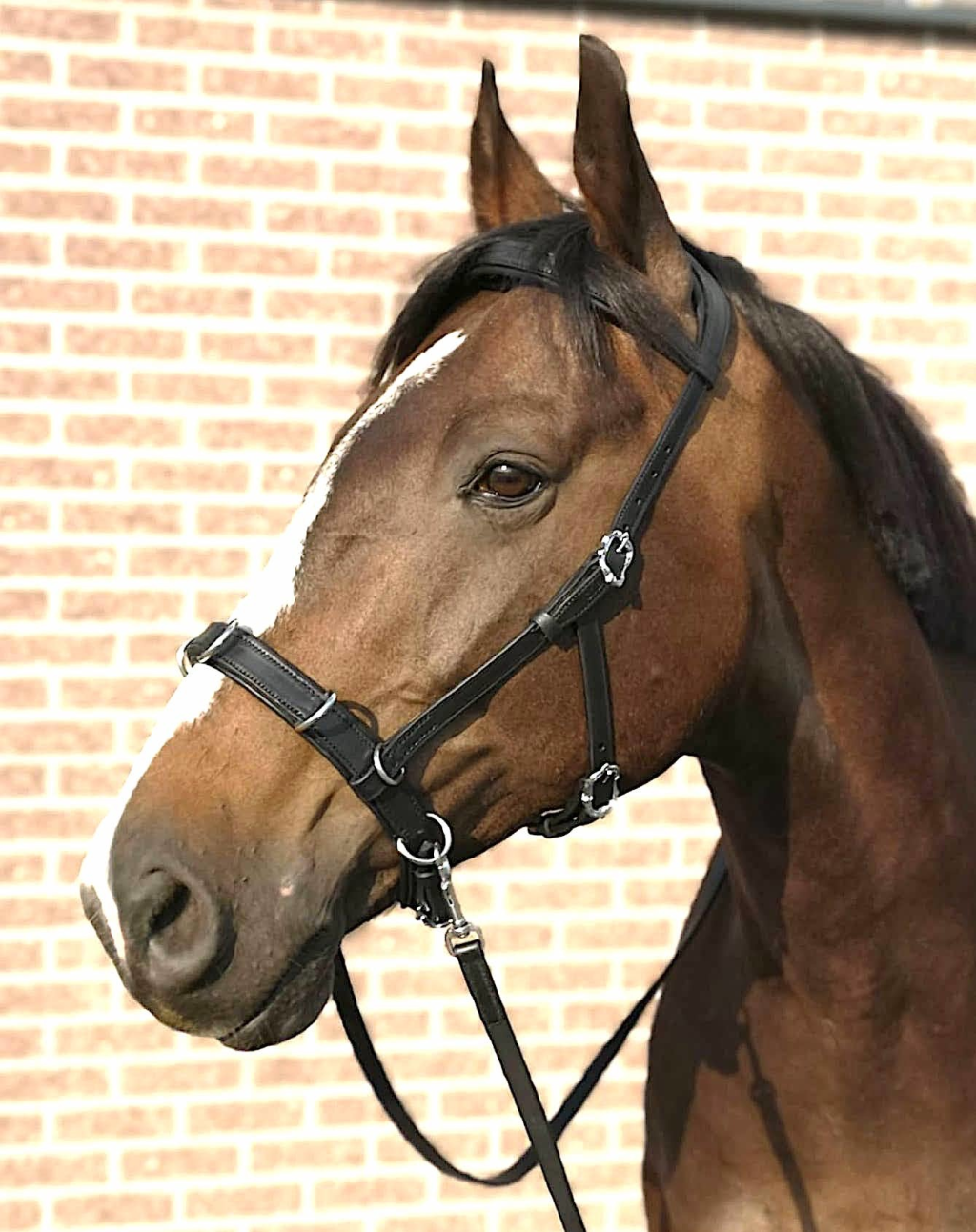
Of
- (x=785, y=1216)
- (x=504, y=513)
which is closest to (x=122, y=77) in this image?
(x=504, y=513)

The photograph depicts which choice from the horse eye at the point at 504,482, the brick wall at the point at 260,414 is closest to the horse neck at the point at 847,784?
the horse eye at the point at 504,482

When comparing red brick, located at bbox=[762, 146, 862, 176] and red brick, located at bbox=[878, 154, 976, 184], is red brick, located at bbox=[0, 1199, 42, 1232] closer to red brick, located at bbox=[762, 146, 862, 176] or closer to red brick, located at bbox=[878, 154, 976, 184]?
red brick, located at bbox=[762, 146, 862, 176]

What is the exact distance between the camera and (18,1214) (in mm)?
3283

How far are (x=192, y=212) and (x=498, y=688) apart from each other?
2.09 meters

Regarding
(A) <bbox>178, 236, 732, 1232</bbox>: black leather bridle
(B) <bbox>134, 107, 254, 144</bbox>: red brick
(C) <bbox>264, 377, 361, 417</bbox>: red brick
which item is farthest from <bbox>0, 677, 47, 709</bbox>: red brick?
(A) <bbox>178, 236, 732, 1232</bbox>: black leather bridle

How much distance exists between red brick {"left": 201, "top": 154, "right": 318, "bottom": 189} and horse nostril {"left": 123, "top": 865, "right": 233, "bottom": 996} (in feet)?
7.37

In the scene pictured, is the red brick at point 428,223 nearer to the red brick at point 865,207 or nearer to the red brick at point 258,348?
the red brick at point 258,348

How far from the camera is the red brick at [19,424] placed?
3.18 meters

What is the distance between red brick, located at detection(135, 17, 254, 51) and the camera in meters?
3.18

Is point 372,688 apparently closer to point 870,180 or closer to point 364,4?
point 364,4

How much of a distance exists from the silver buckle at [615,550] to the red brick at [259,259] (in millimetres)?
1948

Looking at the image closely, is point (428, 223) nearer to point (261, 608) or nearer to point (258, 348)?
point (258, 348)

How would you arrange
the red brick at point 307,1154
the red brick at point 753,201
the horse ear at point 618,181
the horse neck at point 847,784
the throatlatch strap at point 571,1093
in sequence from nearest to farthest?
the horse ear at point 618,181 < the horse neck at point 847,784 < the throatlatch strap at point 571,1093 < the red brick at point 307,1154 < the red brick at point 753,201

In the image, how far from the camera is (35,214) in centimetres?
317
